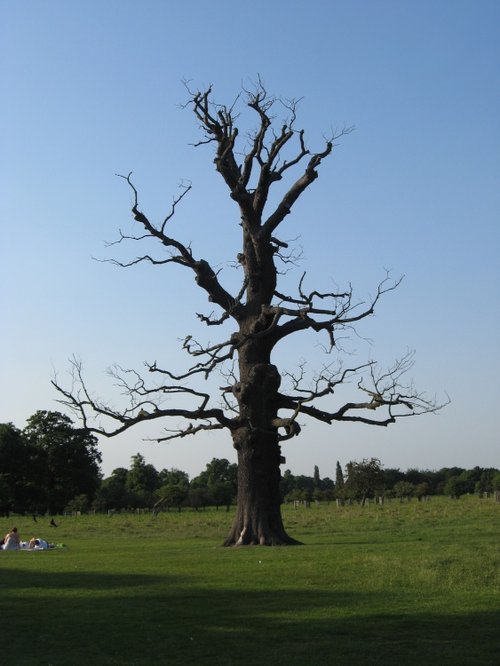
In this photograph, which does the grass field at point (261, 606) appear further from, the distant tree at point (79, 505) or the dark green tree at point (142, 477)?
the dark green tree at point (142, 477)

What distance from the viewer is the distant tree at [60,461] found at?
85.7 m

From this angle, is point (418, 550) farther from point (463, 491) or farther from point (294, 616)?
point (463, 491)

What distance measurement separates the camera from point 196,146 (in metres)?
28.2

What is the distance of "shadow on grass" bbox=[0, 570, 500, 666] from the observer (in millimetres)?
10680

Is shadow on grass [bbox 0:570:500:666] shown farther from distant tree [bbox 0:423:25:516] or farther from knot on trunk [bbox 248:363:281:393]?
distant tree [bbox 0:423:25:516]

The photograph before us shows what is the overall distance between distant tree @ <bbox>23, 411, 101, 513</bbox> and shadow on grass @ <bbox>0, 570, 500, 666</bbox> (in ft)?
234

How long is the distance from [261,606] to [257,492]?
500 inches

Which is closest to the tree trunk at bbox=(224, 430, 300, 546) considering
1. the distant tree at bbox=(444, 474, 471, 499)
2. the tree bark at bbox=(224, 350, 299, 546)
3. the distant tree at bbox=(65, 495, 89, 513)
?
the tree bark at bbox=(224, 350, 299, 546)

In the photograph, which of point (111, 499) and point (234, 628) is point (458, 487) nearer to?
point (111, 499)

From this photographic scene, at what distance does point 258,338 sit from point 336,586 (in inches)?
478

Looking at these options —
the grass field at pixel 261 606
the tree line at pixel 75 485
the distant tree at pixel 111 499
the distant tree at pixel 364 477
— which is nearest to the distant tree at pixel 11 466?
the tree line at pixel 75 485

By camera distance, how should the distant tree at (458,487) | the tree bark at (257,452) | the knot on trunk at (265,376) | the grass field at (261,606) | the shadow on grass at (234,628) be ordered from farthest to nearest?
1. the distant tree at (458,487)
2. the knot on trunk at (265,376)
3. the tree bark at (257,452)
4. the grass field at (261,606)
5. the shadow on grass at (234,628)

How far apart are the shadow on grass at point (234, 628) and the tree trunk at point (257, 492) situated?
1022cm

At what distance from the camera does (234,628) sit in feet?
40.2
